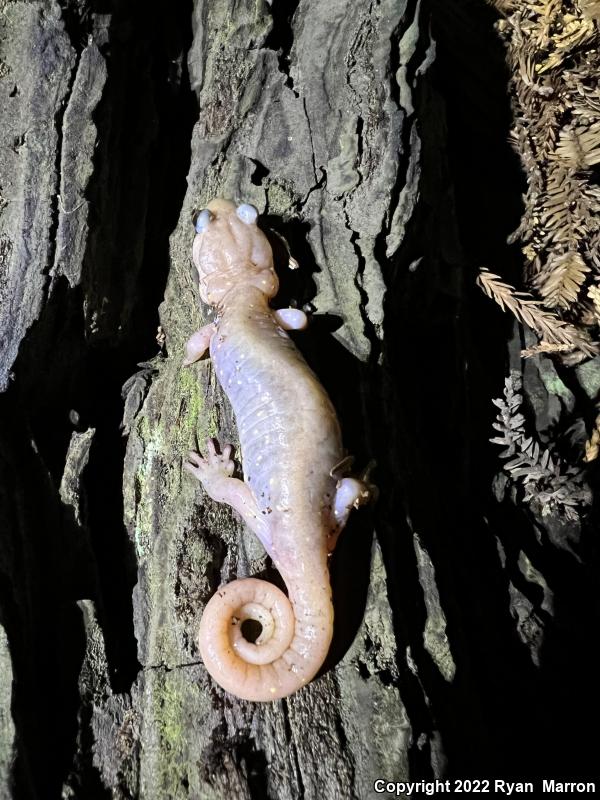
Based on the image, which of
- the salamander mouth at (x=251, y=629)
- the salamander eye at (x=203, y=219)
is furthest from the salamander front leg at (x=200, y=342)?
the salamander mouth at (x=251, y=629)

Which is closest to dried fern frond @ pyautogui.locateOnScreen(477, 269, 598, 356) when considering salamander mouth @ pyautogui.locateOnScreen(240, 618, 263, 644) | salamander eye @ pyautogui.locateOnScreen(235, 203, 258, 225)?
salamander eye @ pyautogui.locateOnScreen(235, 203, 258, 225)

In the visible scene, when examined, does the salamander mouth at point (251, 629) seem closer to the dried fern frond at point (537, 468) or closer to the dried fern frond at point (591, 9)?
the dried fern frond at point (537, 468)

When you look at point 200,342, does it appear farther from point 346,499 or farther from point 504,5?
point 504,5

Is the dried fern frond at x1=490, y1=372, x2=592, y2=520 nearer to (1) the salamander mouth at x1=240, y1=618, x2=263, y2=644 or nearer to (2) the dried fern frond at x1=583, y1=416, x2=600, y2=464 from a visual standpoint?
(2) the dried fern frond at x1=583, y1=416, x2=600, y2=464

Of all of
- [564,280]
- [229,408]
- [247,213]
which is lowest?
[229,408]

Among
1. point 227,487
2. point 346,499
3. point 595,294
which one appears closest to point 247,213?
point 227,487
